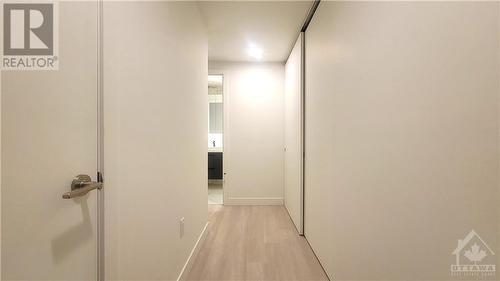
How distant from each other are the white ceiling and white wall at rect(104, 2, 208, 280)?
0.50 m

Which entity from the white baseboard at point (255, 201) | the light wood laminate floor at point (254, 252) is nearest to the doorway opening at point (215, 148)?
the white baseboard at point (255, 201)

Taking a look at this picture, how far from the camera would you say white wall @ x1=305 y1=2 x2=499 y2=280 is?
0.66 metres

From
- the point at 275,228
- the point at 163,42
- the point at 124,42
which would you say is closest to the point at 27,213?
the point at 124,42

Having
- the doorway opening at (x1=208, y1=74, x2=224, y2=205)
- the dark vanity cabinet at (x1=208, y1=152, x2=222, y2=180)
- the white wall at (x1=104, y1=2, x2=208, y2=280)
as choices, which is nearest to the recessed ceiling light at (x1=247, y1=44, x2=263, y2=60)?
the doorway opening at (x1=208, y1=74, x2=224, y2=205)

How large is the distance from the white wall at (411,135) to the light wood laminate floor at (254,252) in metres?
0.53

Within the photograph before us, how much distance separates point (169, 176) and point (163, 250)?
18.8 inches

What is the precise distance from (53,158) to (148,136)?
570 millimetres

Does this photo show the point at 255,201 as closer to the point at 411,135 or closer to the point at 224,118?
the point at 224,118

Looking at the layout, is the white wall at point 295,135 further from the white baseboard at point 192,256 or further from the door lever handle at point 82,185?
the door lever handle at point 82,185

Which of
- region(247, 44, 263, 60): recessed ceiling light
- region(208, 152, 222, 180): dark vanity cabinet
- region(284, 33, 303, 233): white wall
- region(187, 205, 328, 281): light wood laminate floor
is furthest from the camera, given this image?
region(208, 152, 222, 180): dark vanity cabinet

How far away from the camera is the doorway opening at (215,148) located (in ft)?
16.3

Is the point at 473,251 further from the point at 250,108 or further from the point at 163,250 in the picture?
the point at 250,108

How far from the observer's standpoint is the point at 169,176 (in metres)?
1.58

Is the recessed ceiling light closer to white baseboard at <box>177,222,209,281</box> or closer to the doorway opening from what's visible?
the doorway opening
